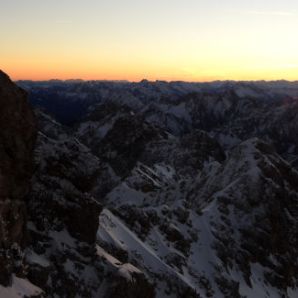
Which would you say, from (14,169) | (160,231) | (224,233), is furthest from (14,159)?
(224,233)

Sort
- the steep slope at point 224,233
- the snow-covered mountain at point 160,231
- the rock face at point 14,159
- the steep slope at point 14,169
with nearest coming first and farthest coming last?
the steep slope at point 14,169, the rock face at point 14,159, the snow-covered mountain at point 160,231, the steep slope at point 224,233

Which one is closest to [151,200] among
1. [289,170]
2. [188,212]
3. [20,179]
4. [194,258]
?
[289,170]

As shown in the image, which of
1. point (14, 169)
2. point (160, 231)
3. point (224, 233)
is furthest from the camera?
point (224, 233)

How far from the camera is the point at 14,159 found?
98.1 ft

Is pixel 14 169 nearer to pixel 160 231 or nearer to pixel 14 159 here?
pixel 14 159

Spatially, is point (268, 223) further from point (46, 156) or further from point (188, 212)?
point (46, 156)

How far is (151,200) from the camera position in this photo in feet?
310

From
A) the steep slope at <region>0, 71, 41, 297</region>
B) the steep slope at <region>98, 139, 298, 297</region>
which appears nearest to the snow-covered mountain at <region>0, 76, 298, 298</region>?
the steep slope at <region>98, 139, 298, 297</region>

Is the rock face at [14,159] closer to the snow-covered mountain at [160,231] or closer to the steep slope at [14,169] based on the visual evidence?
the steep slope at [14,169]

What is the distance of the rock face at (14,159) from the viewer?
28.9 m

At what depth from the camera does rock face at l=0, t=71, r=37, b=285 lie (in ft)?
94.7

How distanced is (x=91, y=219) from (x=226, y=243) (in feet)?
92.7

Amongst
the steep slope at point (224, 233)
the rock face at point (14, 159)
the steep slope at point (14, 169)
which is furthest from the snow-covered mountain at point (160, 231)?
the rock face at point (14, 159)

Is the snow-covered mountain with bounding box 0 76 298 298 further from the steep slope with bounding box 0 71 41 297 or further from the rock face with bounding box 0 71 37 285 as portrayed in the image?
the rock face with bounding box 0 71 37 285
